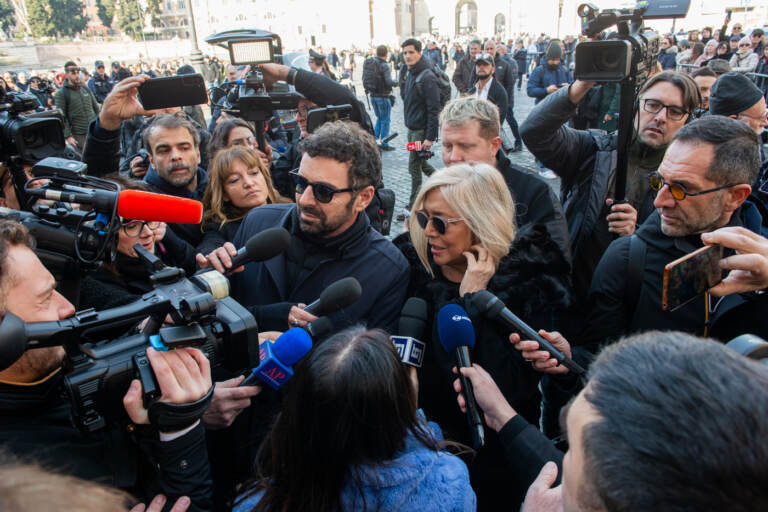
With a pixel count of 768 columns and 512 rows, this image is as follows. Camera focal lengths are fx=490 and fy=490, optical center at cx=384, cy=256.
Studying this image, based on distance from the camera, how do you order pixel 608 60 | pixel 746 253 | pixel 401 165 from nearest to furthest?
pixel 746 253
pixel 608 60
pixel 401 165

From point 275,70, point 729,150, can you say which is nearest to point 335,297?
point 729,150

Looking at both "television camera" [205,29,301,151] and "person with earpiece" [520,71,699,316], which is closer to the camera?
"person with earpiece" [520,71,699,316]

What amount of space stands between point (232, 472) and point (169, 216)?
1186mm

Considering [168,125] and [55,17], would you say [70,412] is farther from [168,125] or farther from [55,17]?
Answer: [55,17]

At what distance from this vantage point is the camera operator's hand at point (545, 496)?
3.72 feet

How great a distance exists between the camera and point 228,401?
1633 millimetres

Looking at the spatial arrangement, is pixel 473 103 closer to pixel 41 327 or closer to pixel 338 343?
pixel 338 343

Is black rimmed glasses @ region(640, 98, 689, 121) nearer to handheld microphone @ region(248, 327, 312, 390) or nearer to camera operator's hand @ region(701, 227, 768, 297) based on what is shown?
camera operator's hand @ region(701, 227, 768, 297)

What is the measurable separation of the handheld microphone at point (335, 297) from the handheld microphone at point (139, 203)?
482mm

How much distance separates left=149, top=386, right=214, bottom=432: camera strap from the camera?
3.89 feet

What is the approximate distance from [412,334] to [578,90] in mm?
1719

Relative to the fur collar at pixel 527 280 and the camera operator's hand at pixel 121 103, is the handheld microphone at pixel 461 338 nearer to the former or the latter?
the fur collar at pixel 527 280

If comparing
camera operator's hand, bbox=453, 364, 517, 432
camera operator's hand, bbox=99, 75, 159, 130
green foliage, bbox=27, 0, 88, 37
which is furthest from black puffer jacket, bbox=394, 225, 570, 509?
green foliage, bbox=27, 0, 88, 37

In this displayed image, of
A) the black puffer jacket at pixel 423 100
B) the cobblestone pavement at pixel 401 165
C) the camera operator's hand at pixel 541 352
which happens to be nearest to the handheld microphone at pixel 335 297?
the camera operator's hand at pixel 541 352
